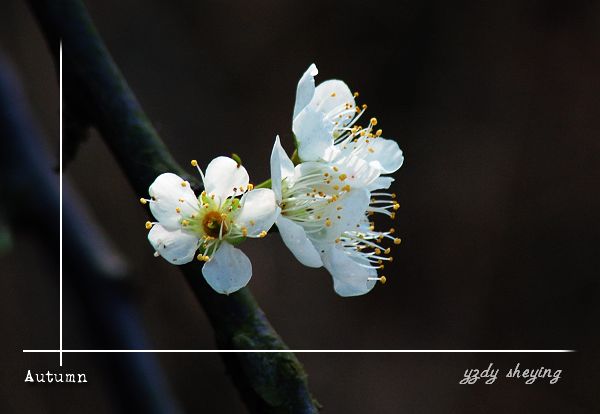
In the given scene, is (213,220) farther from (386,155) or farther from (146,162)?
(386,155)

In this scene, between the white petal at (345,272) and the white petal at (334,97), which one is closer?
the white petal at (345,272)

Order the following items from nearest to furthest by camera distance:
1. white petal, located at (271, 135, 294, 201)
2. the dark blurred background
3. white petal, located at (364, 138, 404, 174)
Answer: white petal, located at (271, 135, 294, 201), white petal, located at (364, 138, 404, 174), the dark blurred background

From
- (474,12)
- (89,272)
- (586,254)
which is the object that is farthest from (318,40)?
(89,272)

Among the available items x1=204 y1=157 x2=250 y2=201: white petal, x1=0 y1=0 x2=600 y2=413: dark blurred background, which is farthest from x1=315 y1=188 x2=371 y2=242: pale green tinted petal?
x1=0 y1=0 x2=600 y2=413: dark blurred background

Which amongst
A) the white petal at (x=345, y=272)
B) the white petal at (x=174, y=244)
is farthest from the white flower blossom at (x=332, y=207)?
the white petal at (x=174, y=244)

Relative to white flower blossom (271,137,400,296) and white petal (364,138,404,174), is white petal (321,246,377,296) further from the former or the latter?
white petal (364,138,404,174)

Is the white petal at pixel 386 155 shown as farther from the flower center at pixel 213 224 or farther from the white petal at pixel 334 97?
the flower center at pixel 213 224
